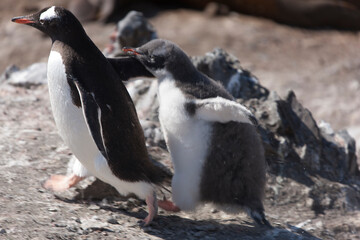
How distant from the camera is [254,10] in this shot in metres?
9.96

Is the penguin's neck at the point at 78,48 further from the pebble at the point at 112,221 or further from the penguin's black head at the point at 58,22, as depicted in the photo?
the pebble at the point at 112,221

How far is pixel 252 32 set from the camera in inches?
374

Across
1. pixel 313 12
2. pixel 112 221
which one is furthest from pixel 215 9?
pixel 112 221

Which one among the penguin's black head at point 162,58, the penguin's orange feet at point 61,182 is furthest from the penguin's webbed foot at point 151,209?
the penguin's black head at point 162,58

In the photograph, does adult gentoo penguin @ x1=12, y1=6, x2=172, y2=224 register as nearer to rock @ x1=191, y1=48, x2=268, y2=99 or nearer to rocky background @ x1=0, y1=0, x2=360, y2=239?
rocky background @ x1=0, y1=0, x2=360, y2=239

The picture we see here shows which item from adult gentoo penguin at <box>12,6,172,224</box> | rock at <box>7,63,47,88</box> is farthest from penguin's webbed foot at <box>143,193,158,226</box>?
rock at <box>7,63,47,88</box>

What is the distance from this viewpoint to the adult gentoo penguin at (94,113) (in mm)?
3236

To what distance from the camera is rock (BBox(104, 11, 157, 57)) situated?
583 cm

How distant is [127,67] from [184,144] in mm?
599

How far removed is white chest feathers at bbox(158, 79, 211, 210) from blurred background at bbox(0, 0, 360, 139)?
4.34 m

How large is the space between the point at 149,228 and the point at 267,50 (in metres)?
6.04

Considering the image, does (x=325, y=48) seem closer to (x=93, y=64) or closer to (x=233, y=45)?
(x=233, y=45)

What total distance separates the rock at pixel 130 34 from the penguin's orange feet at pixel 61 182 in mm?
2274

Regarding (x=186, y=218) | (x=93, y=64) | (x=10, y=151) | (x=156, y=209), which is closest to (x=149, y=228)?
(x=156, y=209)
